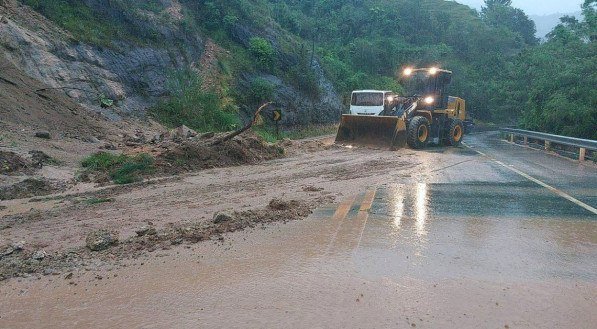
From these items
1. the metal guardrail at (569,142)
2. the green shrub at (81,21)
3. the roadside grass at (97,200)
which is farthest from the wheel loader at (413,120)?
the roadside grass at (97,200)

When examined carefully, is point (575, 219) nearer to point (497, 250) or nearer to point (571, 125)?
point (497, 250)

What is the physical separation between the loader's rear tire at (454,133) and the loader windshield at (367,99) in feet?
13.6

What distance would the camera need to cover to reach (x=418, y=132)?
19.9 meters

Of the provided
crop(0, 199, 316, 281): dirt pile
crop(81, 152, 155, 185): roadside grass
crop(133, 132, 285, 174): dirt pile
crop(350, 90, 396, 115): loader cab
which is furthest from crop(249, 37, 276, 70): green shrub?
crop(0, 199, 316, 281): dirt pile

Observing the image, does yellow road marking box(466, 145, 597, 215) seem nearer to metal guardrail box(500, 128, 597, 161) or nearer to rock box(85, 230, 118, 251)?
metal guardrail box(500, 128, 597, 161)

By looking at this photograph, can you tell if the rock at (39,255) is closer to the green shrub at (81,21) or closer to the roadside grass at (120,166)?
the roadside grass at (120,166)

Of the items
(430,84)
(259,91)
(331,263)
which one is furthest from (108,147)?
(259,91)

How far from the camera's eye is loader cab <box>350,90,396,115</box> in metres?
25.1

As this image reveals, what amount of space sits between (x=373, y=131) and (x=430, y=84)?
3864 millimetres

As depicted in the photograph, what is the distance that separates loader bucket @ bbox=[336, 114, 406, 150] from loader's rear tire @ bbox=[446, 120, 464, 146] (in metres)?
3.90

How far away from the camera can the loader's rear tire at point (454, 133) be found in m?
22.2

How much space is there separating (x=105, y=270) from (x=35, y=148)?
26.9 feet

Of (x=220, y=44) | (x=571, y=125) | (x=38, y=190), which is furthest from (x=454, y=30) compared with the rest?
(x=38, y=190)

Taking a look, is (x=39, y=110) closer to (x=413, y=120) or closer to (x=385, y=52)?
(x=413, y=120)
